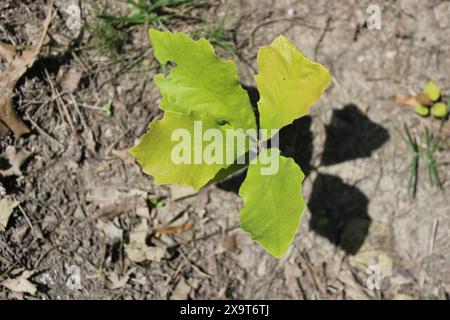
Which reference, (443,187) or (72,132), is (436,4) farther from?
(72,132)

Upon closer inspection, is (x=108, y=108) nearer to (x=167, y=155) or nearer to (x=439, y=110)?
(x=167, y=155)

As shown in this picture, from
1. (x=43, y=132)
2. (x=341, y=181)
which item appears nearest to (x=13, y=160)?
(x=43, y=132)

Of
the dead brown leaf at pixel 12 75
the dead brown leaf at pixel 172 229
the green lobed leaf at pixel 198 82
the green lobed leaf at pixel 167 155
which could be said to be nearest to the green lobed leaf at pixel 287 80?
the green lobed leaf at pixel 198 82

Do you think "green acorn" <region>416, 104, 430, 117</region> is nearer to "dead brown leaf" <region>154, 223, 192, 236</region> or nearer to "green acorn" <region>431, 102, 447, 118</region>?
"green acorn" <region>431, 102, 447, 118</region>

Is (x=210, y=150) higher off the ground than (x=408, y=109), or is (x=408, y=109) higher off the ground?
(x=408, y=109)

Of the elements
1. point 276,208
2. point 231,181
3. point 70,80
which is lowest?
point 276,208

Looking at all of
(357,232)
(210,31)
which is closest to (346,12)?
(210,31)
